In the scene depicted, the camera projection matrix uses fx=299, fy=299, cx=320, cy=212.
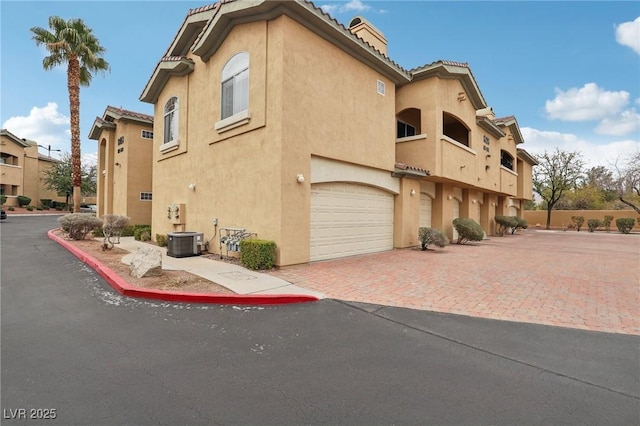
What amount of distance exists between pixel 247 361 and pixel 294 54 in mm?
8382

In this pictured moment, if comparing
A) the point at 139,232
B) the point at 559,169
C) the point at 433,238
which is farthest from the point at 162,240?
the point at 559,169

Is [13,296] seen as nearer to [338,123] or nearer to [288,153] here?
[288,153]

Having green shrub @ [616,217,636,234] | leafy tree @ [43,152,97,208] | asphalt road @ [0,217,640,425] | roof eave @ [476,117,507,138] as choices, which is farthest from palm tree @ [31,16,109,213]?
green shrub @ [616,217,636,234]

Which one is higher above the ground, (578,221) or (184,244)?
(578,221)

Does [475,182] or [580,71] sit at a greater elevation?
[580,71]

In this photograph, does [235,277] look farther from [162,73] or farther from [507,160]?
[507,160]

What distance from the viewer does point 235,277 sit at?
7.26 meters

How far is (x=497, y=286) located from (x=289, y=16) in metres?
9.21

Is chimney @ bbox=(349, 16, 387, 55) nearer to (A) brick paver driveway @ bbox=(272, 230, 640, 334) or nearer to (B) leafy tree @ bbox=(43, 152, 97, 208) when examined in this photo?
(A) brick paver driveway @ bbox=(272, 230, 640, 334)

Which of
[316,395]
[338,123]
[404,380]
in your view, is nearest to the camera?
[316,395]

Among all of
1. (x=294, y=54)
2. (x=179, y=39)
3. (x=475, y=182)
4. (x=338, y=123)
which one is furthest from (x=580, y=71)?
(x=179, y=39)

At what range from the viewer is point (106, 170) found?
66.6ft

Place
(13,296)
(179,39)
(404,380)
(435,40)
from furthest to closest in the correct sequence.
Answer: (435,40)
(179,39)
(13,296)
(404,380)

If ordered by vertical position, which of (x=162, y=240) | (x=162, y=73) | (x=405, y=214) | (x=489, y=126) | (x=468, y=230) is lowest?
(x=162, y=240)
